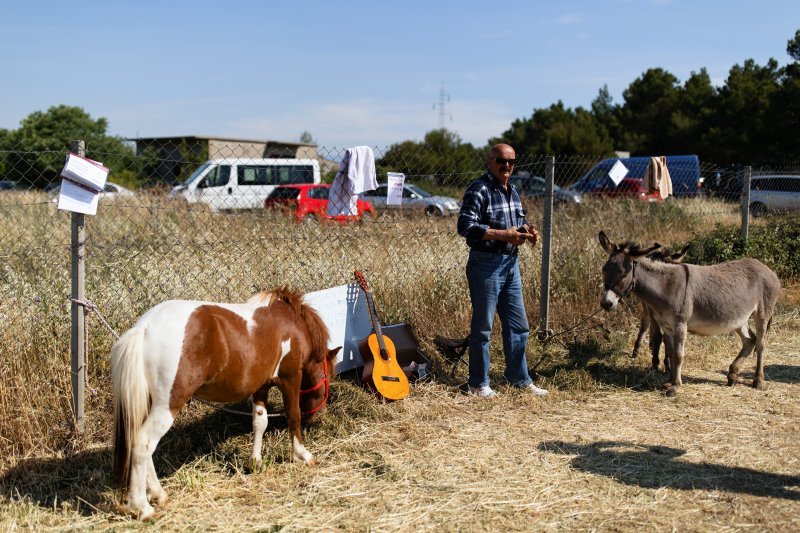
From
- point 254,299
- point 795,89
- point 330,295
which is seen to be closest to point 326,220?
point 330,295

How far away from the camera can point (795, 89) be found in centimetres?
2667

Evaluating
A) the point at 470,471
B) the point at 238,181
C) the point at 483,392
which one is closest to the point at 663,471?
the point at 470,471

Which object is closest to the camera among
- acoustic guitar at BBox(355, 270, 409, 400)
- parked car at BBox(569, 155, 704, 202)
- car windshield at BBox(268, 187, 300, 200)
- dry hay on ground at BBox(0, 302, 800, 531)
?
dry hay on ground at BBox(0, 302, 800, 531)

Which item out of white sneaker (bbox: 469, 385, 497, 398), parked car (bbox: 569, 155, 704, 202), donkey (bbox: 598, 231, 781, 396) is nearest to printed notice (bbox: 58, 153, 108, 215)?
white sneaker (bbox: 469, 385, 497, 398)

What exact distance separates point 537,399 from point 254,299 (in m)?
2.67

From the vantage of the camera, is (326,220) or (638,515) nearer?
(638,515)

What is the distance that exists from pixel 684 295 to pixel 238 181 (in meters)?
6.64

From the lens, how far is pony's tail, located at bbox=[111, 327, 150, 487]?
3457 mm

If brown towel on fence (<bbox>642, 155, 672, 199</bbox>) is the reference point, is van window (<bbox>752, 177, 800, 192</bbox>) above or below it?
above

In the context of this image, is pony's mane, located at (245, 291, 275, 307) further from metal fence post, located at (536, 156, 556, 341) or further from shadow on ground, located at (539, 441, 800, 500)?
metal fence post, located at (536, 156, 556, 341)

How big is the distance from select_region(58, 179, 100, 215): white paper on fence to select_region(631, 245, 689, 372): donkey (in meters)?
4.64

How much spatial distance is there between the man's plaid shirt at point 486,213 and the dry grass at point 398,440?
52.1 inches

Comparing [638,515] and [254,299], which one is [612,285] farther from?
[254,299]

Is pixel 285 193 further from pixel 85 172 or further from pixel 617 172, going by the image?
pixel 85 172
